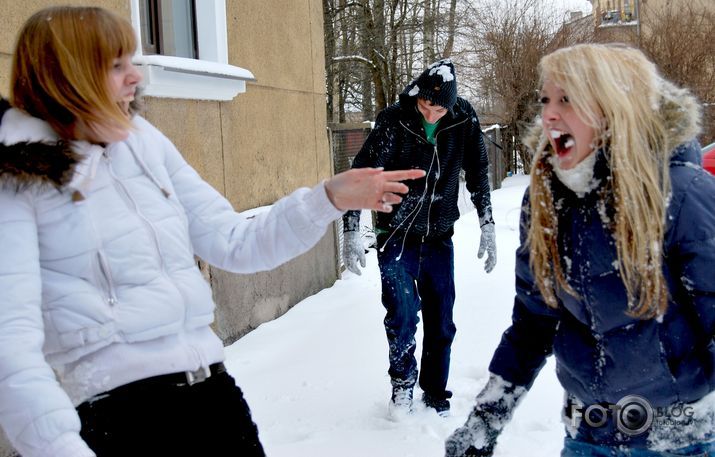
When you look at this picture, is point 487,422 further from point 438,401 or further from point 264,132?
point 264,132

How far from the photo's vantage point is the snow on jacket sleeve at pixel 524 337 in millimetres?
2078

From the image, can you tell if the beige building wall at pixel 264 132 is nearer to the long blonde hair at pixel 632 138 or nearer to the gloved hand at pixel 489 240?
the gloved hand at pixel 489 240

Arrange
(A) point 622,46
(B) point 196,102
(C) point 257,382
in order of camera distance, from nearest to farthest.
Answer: (A) point 622,46, (C) point 257,382, (B) point 196,102

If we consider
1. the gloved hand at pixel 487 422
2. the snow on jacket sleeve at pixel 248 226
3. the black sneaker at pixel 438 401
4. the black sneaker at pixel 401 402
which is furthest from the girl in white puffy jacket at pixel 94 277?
the black sneaker at pixel 438 401

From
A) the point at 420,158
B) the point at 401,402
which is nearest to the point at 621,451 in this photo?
the point at 401,402

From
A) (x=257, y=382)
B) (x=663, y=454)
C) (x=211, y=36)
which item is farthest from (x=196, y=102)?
(x=663, y=454)

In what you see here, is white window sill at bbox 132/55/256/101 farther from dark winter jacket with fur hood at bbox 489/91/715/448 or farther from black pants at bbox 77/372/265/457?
dark winter jacket with fur hood at bbox 489/91/715/448

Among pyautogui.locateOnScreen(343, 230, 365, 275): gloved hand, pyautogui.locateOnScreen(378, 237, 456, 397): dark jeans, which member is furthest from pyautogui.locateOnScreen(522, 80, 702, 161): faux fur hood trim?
pyautogui.locateOnScreen(343, 230, 365, 275): gloved hand

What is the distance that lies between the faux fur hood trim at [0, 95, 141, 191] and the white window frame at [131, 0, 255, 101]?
2499 mm

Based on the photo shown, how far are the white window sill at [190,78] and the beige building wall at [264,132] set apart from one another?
7 cm

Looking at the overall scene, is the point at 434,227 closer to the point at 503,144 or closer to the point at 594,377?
the point at 594,377

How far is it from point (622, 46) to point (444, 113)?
1841 millimetres

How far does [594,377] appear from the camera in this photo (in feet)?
6.11

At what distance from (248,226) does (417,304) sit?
2149mm
